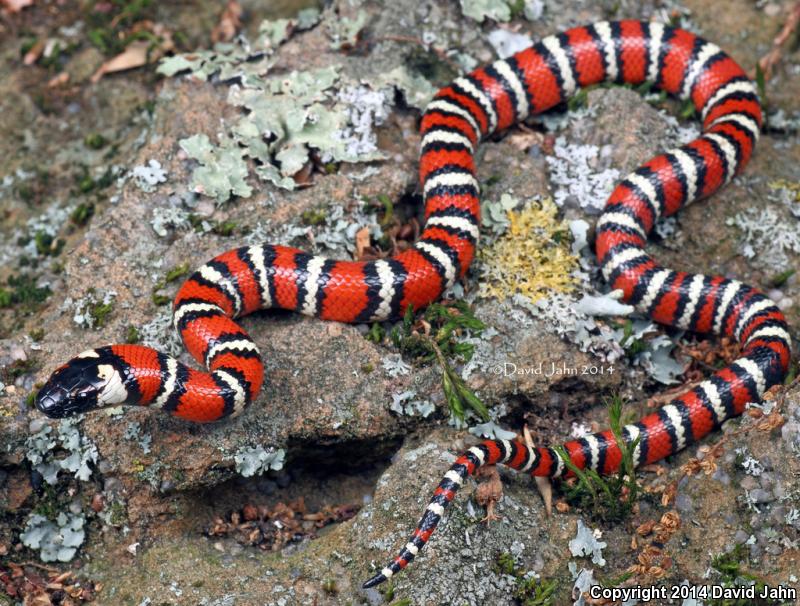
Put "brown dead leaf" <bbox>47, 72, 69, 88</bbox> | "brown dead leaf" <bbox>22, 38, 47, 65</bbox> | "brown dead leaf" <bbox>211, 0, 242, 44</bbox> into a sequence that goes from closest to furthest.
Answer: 1. "brown dead leaf" <bbox>47, 72, 69, 88</bbox>
2. "brown dead leaf" <bbox>22, 38, 47, 65</bbox>
3. "brown dead leaf" <bbox>211, 0, 242, 44</bbox>

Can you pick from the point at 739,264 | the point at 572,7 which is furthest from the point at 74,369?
the point at 572,7

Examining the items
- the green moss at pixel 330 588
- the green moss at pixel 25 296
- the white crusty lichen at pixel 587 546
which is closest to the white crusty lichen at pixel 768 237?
the white crusty lichen at pixel 587 546

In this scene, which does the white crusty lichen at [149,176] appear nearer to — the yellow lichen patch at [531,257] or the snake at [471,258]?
the snake at [471,258]

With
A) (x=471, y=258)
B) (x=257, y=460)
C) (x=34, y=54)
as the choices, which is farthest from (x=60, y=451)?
(x=34, y=54)

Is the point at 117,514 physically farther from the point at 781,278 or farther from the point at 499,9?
the point at 499,9

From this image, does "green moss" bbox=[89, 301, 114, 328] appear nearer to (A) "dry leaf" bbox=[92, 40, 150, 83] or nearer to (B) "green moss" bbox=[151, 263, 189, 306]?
(B) "green moss" bbox=[151, 263, 189, 306]

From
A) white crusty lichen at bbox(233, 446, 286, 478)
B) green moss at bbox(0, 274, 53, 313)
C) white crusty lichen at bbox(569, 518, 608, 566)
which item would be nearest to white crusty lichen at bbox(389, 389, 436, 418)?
white crusty lichen at bbox(233, 446, 286, 478)
